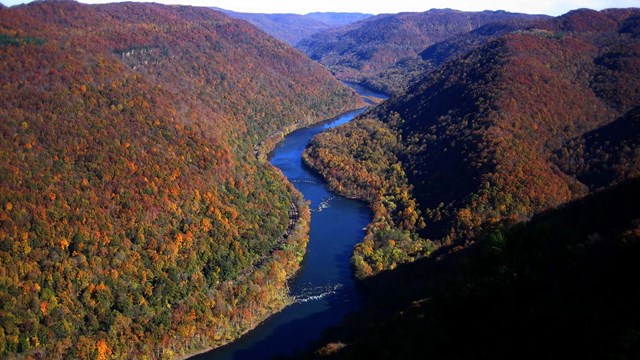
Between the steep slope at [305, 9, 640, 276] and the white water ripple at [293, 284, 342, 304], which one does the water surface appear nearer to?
the white water ripple at [293, 284, 342, 304]

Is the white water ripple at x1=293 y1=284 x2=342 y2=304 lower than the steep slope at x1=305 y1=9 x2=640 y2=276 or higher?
lower

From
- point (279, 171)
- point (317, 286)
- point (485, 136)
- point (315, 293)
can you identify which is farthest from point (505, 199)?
point (279, 171)

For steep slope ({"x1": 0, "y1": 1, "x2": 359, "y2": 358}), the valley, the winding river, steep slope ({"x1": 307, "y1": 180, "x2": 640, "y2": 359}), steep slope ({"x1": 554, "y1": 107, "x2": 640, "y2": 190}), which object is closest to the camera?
steep slope ({"x1": 307, "y1": 180, "x2": 640, "y2": 359})

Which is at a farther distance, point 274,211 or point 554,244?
point 274,211

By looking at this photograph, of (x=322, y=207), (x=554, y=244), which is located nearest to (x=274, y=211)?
(x=322, y=207)

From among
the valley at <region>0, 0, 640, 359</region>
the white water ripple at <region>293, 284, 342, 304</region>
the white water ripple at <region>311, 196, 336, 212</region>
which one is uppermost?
the valley at <region>0, 0, 640, 359</region>

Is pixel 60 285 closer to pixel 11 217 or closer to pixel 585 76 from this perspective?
pixel 11 217

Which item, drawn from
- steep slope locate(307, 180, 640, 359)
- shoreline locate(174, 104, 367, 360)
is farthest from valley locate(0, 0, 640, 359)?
shoreline locate(174, 104, 367, 360)

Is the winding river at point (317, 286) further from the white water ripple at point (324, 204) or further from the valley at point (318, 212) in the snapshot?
the valley at point (318, 212)
